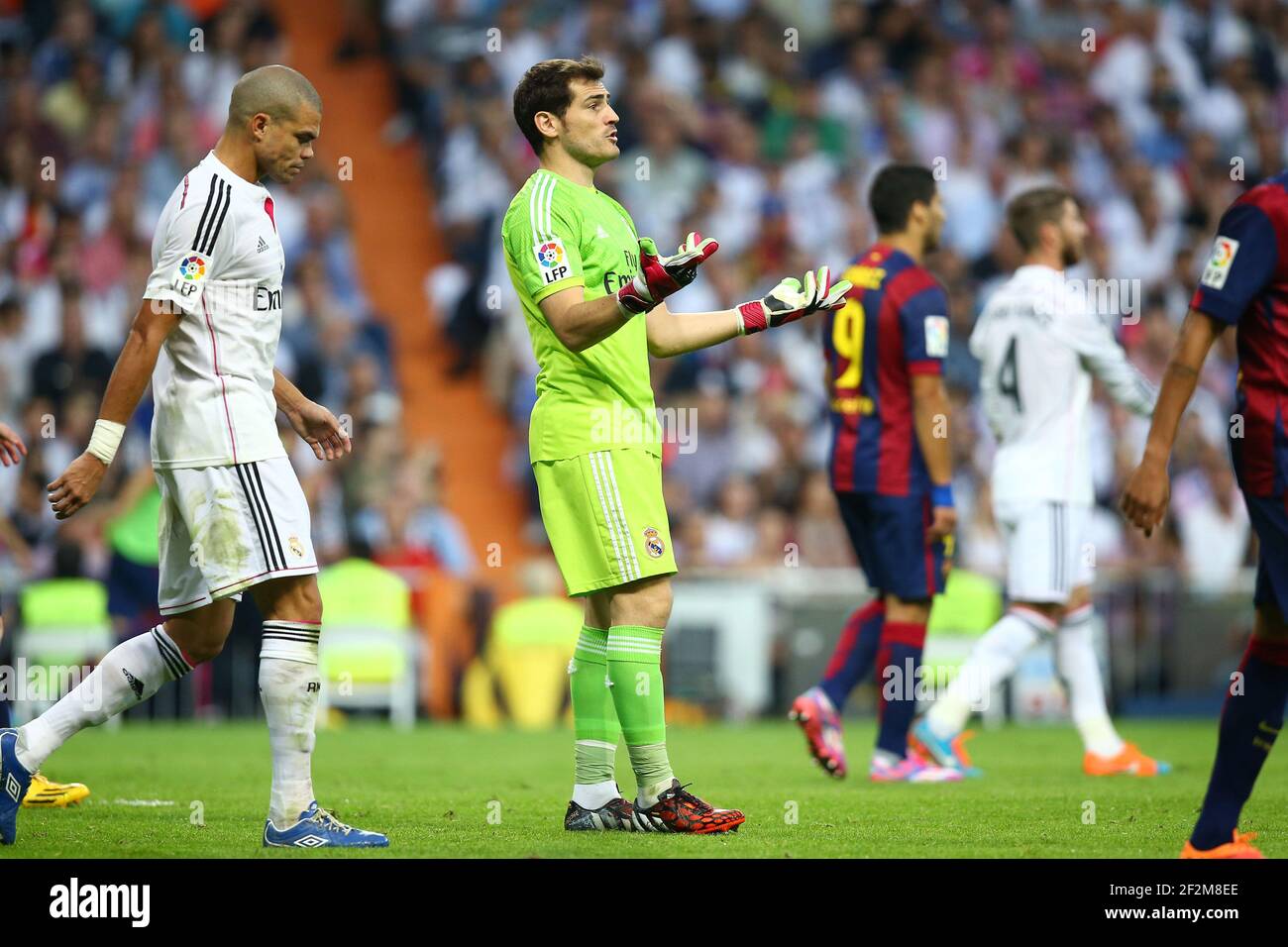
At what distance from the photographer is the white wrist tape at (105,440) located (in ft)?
18.4

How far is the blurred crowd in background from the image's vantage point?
50.8 feet

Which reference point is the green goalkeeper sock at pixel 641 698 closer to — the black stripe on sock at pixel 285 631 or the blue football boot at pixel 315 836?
the blue football boot at pixel 315 836

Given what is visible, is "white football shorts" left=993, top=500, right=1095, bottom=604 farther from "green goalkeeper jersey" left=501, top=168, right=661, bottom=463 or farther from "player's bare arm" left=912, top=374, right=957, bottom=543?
"green goalkeeper jersey" left=501, top=168, right=661, bottom=463

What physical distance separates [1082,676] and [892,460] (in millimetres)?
1774

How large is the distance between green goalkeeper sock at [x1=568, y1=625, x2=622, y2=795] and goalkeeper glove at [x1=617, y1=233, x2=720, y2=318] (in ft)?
4.30

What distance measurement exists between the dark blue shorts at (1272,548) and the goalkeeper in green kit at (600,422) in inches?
60.5

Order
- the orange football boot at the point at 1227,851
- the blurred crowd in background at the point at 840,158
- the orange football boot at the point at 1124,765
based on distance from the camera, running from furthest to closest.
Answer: the blurred crowd in background at the point at 840,158 → the orange football boot at the point at 1124,765 → the orange football boot at the point at 1227,851

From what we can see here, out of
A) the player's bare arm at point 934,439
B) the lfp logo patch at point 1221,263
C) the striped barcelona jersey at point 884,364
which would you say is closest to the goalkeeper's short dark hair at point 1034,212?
the striped barcelona jersey at point 884,364

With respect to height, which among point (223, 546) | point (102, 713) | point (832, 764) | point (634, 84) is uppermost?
point (634, 84)

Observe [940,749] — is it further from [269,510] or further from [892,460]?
[269,510]

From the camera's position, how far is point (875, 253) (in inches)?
348
